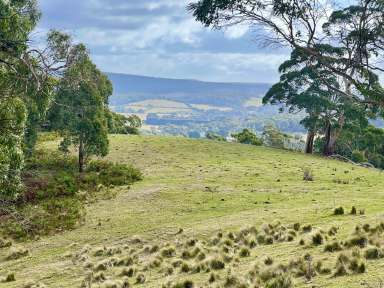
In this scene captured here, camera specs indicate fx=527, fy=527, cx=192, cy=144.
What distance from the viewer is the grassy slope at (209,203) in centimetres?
2178

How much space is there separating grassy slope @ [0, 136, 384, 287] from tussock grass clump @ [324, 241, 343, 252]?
1.35 feet

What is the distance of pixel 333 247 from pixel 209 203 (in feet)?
52.1

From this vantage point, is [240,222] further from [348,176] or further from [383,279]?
[348,176]

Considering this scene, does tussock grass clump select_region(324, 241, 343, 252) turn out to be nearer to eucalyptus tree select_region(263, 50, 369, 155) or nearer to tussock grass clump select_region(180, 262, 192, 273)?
tussock grass clump select_region(180, 262, 192, 273)

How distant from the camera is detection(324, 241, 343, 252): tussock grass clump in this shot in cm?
1686

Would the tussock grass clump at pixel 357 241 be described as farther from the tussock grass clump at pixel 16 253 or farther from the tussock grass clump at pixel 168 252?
the tussock grass clump at pixel 16 253

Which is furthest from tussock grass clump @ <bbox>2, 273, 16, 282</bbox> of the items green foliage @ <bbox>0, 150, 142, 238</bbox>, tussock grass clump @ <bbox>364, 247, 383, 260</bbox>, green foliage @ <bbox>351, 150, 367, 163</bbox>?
green foliage @ <bbox>351, 150, 367, 163</bbox>

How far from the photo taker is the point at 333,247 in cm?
1697

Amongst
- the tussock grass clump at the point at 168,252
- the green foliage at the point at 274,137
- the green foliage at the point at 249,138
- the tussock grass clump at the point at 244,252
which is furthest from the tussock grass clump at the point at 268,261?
the green foliage at the point at 274,137

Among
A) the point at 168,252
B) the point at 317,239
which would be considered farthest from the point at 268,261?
the point at 168,252

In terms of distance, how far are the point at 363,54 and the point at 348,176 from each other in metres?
26.5

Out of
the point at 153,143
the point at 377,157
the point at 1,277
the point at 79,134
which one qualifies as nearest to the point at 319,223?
the point at 1,277

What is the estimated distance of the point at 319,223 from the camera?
22.8 m

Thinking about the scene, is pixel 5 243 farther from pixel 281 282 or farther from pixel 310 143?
pixel 310 143
